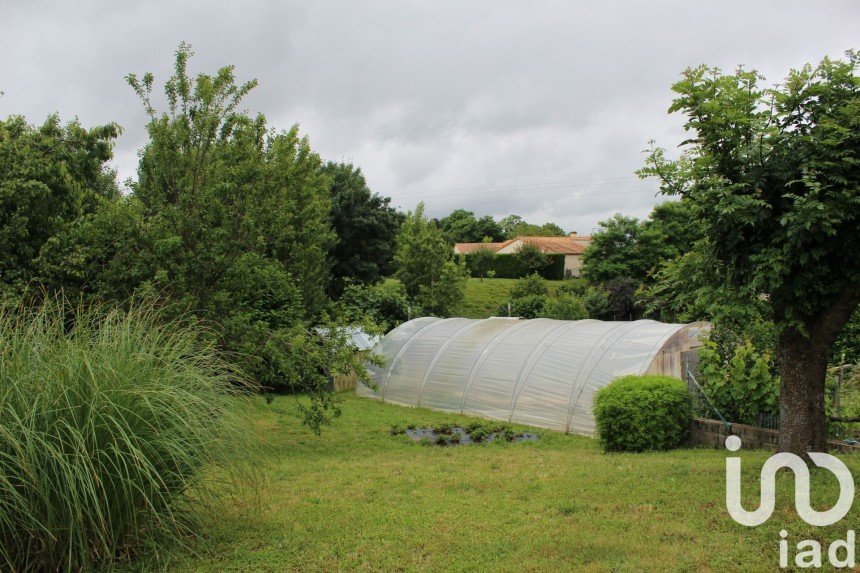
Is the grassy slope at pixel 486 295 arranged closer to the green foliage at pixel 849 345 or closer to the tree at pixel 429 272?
the tree at pixel 429 272

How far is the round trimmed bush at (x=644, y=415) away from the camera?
9641 mm

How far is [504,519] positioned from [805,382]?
342 centimetres

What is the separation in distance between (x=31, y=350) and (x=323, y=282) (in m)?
20.9

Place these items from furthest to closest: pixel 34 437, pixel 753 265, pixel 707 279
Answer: pixel 707 279, pixel 753 265, pixel 34 437

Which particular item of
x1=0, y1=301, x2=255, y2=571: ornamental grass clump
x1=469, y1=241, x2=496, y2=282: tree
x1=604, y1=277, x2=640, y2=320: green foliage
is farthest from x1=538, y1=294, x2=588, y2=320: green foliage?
x1=0, y1=301, x2=255, y2=571: ornamental grass clump

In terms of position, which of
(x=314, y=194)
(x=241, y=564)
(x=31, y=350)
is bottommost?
(x=241, y=564)

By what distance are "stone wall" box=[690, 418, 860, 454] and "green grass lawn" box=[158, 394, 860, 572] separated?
767 millimetres

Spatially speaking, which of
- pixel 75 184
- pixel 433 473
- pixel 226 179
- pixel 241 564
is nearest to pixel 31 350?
pixel 241 564

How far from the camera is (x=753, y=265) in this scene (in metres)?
6.03

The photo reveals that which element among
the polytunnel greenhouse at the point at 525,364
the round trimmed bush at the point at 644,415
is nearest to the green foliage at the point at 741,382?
the round trimmed bush at the point at 644,415

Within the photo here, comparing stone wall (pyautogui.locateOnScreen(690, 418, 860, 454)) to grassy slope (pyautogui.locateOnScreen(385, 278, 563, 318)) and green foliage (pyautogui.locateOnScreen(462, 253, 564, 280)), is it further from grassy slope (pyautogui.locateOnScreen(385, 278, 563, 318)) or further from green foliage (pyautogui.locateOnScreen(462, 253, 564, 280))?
green foliage (pyautogui.locateOnScreen(462, 253, 564, 280))

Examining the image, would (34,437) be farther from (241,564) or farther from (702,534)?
(702,534)

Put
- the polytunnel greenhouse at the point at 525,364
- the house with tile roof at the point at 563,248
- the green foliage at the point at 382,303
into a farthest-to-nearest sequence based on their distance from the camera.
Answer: the house with tile roof at the point at 563,248 → the green foliage at the point at 382,303 → the polytunnel greenhouse at the point at 525,364

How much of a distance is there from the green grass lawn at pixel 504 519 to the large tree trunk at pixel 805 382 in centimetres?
37
